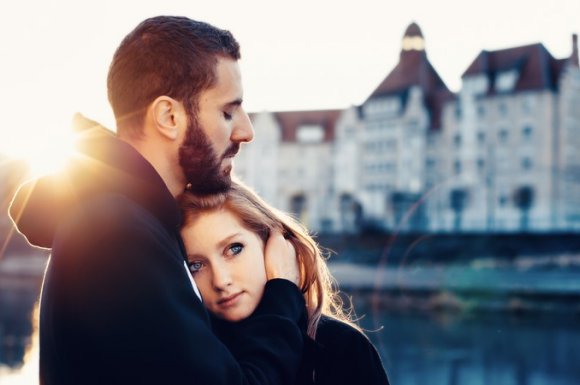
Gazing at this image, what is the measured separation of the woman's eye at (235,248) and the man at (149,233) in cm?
9

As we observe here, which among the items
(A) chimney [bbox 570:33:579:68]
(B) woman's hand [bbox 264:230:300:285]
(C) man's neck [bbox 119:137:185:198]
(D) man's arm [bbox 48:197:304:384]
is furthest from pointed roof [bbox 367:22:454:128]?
(D) man's arm [bbox 48:197:304:384]

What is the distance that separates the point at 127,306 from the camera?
1233mm

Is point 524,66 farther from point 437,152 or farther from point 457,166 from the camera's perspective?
point 437,152

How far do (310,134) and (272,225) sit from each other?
5307cm

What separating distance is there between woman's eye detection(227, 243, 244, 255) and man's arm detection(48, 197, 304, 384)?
0.57m

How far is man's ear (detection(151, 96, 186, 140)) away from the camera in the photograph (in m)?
1.58

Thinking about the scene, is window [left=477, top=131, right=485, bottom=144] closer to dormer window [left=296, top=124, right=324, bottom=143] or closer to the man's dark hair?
dormer window [left=296, top=124, right=324, bottom=143]

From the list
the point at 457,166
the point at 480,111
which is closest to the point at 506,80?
the point at 480,111

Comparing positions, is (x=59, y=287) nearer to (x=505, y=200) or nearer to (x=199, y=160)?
(x=199, y=160)

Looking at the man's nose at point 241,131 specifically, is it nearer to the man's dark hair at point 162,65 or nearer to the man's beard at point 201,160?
the man's beard at point 201,160

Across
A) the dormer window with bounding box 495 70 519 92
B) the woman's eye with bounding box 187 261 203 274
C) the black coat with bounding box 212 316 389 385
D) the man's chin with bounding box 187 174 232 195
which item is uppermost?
the dormer window with bounding box 495 70 519 92

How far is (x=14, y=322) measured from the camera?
21281 millimetres

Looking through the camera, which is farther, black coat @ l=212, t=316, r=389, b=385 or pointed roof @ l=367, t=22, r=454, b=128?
pointed roof @ l=367, t=22, r=454, b=128

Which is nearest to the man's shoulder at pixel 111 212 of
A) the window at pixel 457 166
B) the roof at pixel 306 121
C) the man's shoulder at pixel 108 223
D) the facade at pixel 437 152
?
the man's shoulder at pixel 108 223
